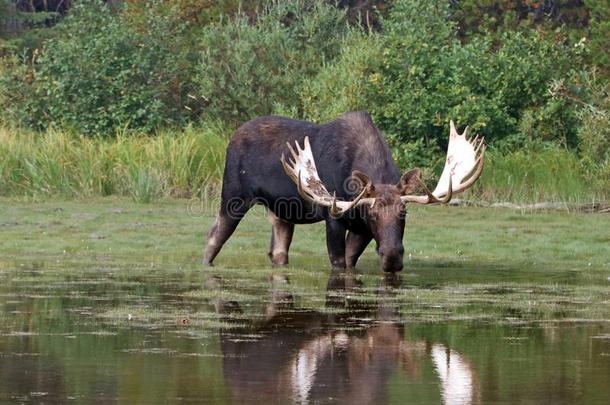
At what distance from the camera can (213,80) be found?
29.6 metres

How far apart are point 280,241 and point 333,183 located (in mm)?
978

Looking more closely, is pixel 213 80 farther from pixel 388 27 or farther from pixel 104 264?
pixel 104 264

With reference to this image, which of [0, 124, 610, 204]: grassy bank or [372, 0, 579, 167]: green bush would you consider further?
[372, 0, 579, 167]: green bush

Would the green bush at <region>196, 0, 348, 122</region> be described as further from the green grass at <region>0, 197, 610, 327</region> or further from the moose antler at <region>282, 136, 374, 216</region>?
the moose antler at <region>282, 136, 374, 216</region>

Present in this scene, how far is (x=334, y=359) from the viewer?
10312mm

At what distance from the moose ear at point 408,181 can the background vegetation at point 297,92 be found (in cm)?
796

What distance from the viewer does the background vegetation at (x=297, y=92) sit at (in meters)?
24.6

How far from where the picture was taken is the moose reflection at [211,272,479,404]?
9.04m

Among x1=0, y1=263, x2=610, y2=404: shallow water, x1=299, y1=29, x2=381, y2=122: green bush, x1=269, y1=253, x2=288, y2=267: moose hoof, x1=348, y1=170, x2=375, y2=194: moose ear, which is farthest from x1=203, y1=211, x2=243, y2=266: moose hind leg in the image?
x1=299, y1=29, x2=381, y2=122: green bush

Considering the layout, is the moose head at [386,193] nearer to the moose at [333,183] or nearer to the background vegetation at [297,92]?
the moose at [333,183]

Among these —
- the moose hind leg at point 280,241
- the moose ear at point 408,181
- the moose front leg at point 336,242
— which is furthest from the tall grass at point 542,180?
the moose ear at point 408,181

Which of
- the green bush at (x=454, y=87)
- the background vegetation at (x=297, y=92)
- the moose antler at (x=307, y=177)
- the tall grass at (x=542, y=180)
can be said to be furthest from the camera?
the green bush at (x=454, y=87)

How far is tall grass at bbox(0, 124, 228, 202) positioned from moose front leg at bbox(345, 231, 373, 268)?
7.46 meters

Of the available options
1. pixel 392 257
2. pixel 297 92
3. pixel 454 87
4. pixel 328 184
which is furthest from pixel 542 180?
pixel 392 257
